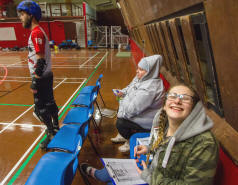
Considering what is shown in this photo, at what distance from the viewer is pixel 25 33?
1652 centimetres

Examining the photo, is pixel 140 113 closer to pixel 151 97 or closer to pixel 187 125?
pixel 151 97

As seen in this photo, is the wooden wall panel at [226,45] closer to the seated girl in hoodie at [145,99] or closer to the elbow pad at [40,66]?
the seated girl in hoodie at [145,99]

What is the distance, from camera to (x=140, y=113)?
2.20 m

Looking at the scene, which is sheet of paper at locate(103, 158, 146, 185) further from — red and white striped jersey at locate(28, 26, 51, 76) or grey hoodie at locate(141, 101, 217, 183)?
red and white striped jersey at locate(28, 26, 51, 76)

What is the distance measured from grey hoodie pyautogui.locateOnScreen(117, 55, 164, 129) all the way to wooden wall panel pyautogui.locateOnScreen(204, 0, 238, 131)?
96 cm

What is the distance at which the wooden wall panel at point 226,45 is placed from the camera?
0.84 metres

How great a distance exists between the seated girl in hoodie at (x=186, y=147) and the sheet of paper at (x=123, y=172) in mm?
152

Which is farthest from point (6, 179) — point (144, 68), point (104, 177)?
point (144, 68)

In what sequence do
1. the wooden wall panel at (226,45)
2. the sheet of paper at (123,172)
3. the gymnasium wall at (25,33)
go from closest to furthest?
1. the wooden wall panel at (226,45)
2. the sheet of paper at (123,172)
3. the gymnasium wall at (25,33)

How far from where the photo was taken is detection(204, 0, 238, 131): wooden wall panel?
84 cm

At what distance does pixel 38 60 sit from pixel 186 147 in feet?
6.59

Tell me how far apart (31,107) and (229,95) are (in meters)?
4.19

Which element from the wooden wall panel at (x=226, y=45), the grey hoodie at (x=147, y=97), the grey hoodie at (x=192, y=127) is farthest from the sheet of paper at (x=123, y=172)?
the wooden wall panel at (x=226, y=45)

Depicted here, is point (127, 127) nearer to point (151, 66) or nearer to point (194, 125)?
point (151, 66)
